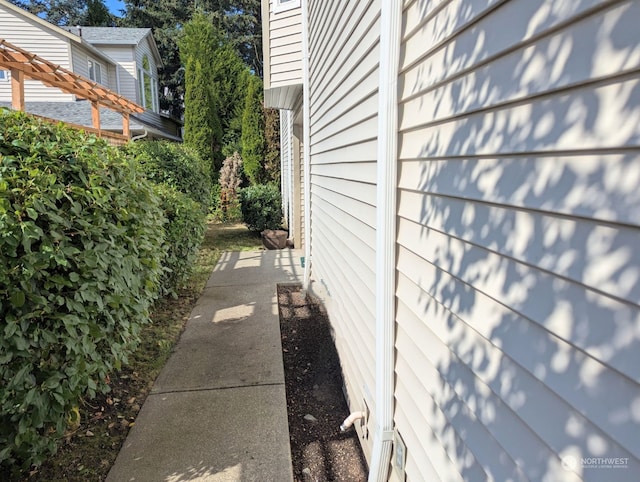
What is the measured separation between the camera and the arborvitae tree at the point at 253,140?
1578cm

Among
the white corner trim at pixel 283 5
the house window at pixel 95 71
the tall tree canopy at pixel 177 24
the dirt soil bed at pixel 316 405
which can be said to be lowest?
the dirt soil bed at pixel 316 405

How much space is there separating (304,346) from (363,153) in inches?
96.9

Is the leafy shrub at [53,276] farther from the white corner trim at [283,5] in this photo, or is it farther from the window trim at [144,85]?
the window trim at [144,85]

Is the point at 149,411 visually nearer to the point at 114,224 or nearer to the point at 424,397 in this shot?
the point at 114,224

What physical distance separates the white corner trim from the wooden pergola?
290 cm

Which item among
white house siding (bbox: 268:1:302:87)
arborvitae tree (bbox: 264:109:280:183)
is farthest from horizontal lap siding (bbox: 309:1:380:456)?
arborvitae tree (bbox: 264:109:280:183)

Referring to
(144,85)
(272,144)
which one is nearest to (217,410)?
(272,144)

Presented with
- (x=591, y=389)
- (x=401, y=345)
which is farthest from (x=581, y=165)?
(x=401, y=345)

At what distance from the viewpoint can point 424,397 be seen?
1784mm

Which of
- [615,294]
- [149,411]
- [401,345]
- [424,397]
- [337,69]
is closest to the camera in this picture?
[615,294]

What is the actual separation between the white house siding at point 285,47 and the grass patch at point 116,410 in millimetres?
3602

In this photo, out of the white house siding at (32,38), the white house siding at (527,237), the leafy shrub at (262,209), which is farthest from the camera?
the white house siding at (32,38)

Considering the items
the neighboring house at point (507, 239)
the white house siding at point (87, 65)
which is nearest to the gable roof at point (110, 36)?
the white house siding at point (87, 65)

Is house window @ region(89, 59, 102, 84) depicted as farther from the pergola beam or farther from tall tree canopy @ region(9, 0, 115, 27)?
tall tree canopy @ region(9, 0, 115, 27)
